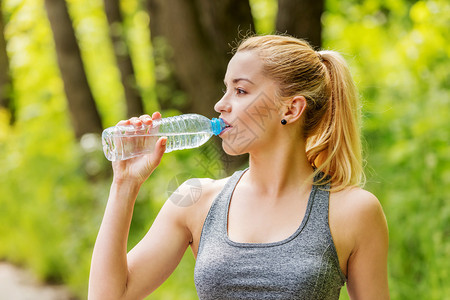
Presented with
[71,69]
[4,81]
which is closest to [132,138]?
[71,69]

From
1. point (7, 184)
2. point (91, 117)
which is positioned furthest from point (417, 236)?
point (7, 184)

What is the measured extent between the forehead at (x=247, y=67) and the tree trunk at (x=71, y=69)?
22.3ft

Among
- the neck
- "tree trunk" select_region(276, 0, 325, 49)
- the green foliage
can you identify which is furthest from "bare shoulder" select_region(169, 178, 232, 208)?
"tree trunk" select_region(276, 0, 325, 49)

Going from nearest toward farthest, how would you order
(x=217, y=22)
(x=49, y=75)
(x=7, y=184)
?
(x=217, y=22)
(x=7, y=184)
(x=49, y=75)

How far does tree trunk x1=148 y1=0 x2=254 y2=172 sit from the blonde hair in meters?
2.37

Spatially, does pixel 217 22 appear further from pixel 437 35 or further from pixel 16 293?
pixel 16 293

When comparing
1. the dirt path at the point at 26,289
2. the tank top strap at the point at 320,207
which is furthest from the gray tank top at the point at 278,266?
the dirt path at the point at 26,289

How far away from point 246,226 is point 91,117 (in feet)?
22.6

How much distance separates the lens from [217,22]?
472 centimetres

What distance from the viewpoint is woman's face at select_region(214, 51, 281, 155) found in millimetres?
1905

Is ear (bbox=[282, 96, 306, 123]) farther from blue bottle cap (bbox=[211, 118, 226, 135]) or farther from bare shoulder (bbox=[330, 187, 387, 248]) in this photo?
bare shoulder (bbox=[330, 187, 387, 248])

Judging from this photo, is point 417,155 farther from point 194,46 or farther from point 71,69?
point 71,69

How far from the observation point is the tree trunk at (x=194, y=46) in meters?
4.69

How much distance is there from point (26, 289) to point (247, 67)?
6.40 meters
